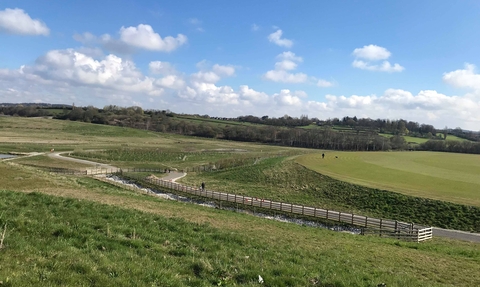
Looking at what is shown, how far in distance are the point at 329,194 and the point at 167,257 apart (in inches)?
1503

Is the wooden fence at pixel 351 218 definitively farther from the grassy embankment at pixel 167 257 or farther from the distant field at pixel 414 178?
the distant field at pixel 414 178

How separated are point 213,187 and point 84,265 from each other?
137ft

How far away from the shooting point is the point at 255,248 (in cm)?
1183

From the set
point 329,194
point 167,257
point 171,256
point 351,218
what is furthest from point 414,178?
point 167,257

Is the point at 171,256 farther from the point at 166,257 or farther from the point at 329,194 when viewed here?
the point at 329,194

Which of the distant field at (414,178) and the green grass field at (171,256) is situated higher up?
the green grass field at (171,256)

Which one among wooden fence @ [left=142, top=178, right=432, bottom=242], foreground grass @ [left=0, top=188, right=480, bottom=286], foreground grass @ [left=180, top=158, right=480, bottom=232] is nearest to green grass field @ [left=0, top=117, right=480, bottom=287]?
foreground grass @ [left=0, top=188, right=480, bottom=286]

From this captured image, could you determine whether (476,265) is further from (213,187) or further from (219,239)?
(213,187)

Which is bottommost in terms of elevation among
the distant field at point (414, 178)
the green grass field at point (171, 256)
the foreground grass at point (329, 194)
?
the foreground grass at point (329, 194)

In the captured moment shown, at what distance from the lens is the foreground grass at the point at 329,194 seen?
33.4 m

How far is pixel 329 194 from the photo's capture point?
44062 mm

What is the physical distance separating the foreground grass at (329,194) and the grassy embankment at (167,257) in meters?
20.7

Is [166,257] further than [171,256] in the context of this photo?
No

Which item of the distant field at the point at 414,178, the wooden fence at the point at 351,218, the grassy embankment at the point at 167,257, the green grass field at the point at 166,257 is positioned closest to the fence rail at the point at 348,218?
the wooden fence at the point at 351,218
